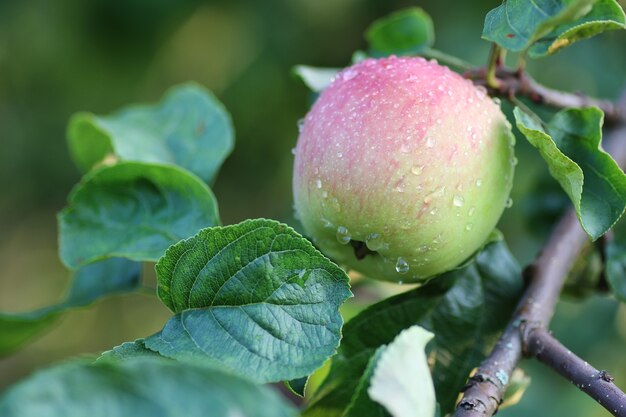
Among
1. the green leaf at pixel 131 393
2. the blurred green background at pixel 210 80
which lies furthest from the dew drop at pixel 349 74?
the blurred green background at pixel 210 80

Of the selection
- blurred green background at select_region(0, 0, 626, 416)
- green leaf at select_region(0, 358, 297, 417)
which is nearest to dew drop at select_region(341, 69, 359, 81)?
green leaf at select_region(0, 358, 297, 417)

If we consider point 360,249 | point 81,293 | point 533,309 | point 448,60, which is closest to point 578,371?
point 533,309

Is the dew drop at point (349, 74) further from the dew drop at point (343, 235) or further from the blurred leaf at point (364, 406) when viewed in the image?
the blurred leaf at point (364, 406)

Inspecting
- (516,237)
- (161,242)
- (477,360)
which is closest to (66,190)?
(516,237)

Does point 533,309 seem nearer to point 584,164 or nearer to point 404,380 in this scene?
point 584,164

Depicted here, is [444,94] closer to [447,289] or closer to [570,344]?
[447,289]

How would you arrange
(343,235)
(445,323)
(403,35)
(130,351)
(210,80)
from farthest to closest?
1. (210,80)
2. (403,35)
3. (445,323)
4. (343,235)
5. (130,351)

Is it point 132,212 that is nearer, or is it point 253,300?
point 253,300

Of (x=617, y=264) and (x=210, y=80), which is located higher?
(x=210, y=80)
